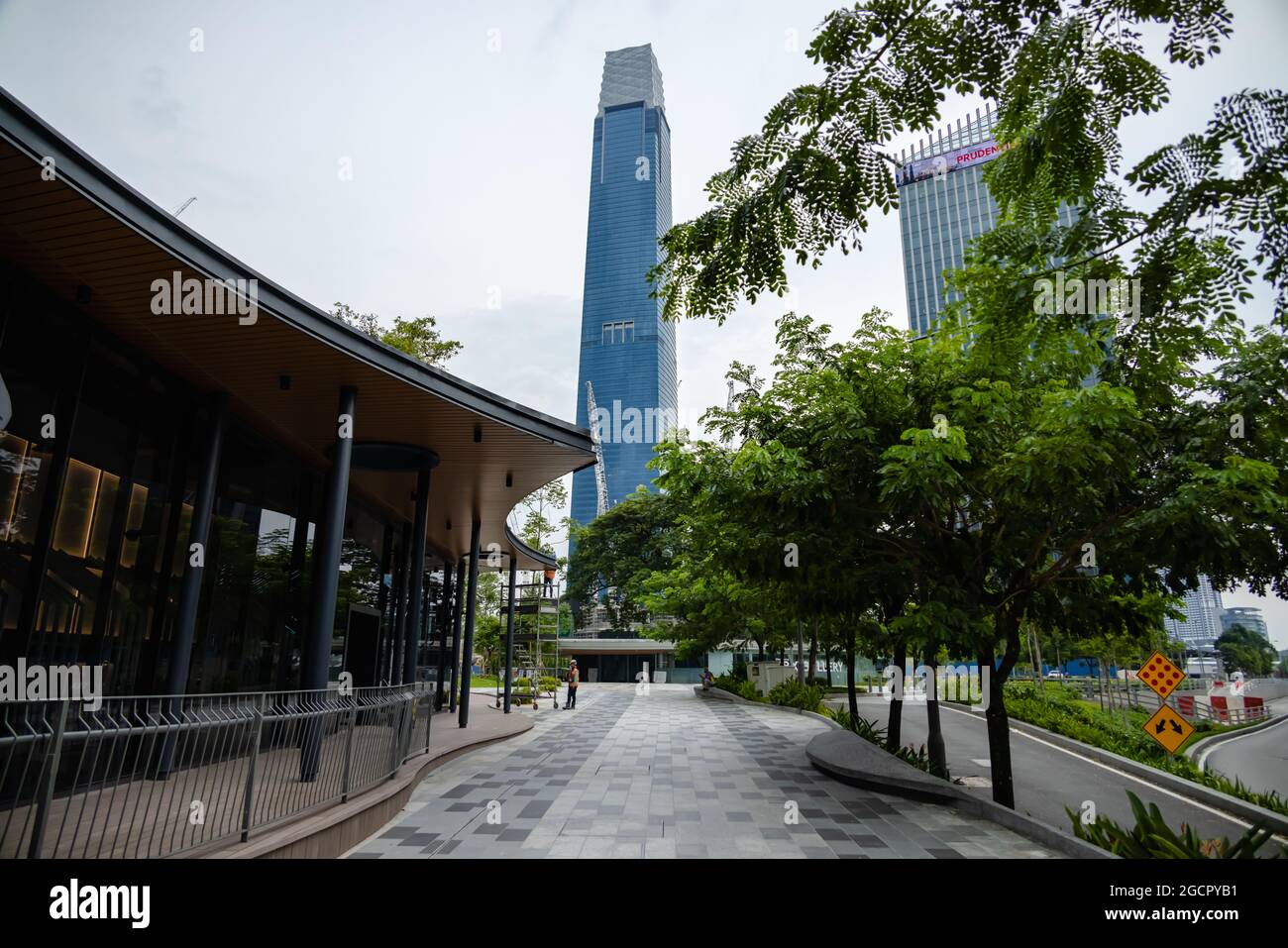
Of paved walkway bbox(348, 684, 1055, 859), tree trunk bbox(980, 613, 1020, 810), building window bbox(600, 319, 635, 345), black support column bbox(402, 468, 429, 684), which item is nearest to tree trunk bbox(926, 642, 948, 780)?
tree trunk bbox(980, 613, 1020, 810)

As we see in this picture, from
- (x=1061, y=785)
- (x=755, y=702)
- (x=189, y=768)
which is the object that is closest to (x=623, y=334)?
(x=755, y=702)

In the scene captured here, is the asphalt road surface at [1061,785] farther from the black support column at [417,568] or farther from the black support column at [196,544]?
the black support column at [196,544]

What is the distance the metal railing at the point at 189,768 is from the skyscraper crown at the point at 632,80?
14425cm

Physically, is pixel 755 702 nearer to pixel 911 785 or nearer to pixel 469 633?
pixel 469 633

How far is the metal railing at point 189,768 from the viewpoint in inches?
157

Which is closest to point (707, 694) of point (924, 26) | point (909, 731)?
point (909, 731)

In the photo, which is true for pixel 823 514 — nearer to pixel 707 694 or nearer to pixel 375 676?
pixel 375 676

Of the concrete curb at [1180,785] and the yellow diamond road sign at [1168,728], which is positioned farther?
the concrete curb at [1180,785]

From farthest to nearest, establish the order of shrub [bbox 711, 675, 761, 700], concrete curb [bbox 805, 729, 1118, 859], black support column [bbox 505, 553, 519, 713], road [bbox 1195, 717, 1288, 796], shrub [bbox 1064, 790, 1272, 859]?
1. shrub [bbox 711, 675, 761, 700]
2. black support column [bbox 505, 553, 519, 713]
3. road [bbox 1195, 717, 1288, 796]
4. concrete curb [bbox 805, 729, 1118, 859]
5. shrub [bbox 1064, 790, 1272, 859]

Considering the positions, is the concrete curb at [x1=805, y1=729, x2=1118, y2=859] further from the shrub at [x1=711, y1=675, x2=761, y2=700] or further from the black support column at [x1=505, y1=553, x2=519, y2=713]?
the shrub at [x1=711, y1=675, x2=761, y2=700]

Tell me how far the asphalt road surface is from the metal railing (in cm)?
792

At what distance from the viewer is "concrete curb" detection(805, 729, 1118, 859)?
6.54 m

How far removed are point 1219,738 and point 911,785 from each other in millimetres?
22963

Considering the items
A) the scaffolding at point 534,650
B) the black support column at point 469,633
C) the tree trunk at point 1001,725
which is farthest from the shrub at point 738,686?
the tree trunk at point 1001,725
